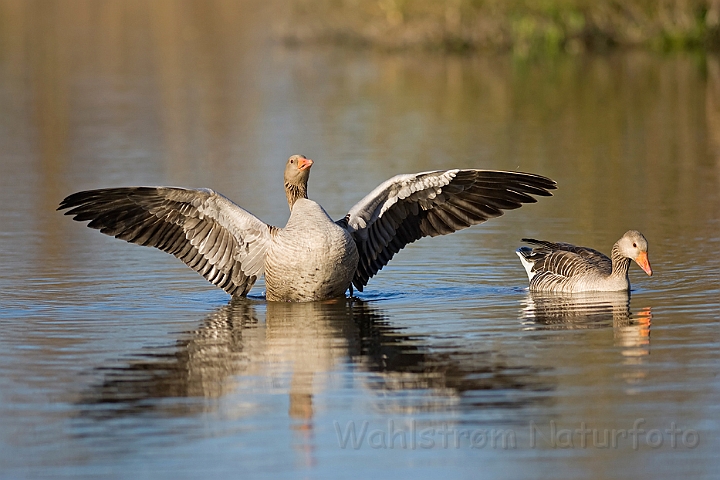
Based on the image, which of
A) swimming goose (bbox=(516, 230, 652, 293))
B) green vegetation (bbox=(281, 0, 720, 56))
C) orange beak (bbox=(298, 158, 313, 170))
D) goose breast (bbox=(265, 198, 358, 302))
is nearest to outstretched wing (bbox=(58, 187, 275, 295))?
goose breast (bbox=(265, 198, 358, 302))

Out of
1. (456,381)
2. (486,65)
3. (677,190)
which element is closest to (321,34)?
(486,65)

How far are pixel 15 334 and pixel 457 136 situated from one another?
53.1 ft

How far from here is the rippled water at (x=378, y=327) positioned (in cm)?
741

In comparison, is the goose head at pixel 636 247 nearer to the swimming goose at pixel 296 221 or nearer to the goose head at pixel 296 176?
the swimming goose at pixel 296 221

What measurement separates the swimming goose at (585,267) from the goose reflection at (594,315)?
9 cm

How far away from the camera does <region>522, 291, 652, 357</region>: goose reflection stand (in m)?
10.0

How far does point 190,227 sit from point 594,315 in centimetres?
414

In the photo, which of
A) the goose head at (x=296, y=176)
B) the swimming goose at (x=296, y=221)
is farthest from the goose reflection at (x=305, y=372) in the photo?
the goose head at (x=296, y=176)

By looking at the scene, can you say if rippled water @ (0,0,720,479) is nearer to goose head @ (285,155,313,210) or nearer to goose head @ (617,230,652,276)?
goose head @ (617,230,652,276)

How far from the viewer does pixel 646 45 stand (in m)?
43.4

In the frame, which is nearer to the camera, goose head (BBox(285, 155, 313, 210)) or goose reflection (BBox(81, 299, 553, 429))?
goose reflection (BBox(81, 299, 553, 429))

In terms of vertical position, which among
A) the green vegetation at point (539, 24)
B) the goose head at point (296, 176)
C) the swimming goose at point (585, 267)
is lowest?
the swimming goose at point (585, 267)

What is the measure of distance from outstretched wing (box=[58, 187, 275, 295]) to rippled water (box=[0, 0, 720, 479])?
36 cm

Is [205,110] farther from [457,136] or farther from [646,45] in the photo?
[646,45]
